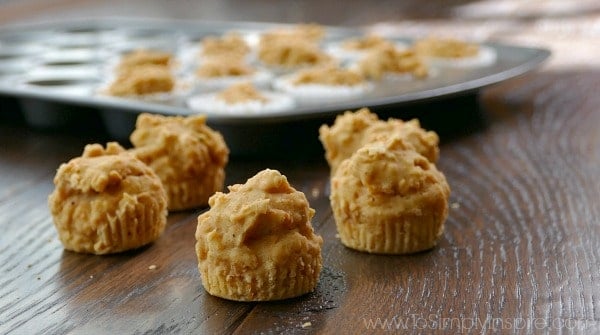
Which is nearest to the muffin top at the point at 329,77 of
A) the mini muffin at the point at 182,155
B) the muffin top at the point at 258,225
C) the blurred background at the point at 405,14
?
→ the mini muffin at the point at 182,155

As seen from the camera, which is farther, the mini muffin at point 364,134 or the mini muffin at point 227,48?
the mini muffin at point 227,48

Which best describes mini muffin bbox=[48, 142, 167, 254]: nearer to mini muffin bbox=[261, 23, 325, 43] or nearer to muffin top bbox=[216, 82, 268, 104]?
muffin top bbox=[216, 82, 268, 104]

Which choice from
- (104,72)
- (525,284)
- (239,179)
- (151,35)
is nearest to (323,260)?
(525,284)

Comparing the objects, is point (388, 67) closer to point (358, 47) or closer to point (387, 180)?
point (358, 47)

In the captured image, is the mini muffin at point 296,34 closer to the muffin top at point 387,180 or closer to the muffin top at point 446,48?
the muffin top at point 446,48

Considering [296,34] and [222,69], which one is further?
[296,34]

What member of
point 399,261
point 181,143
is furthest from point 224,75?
point 399,261

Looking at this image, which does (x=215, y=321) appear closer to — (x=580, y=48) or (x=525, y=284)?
(x=525, y=284)
